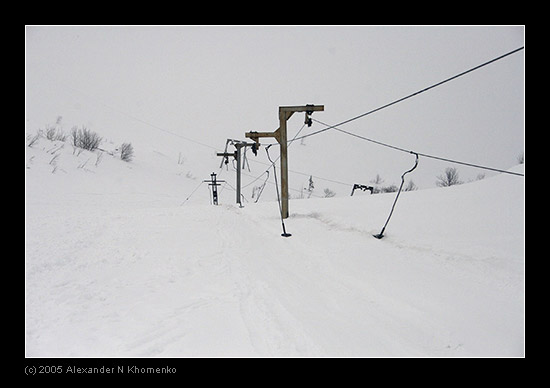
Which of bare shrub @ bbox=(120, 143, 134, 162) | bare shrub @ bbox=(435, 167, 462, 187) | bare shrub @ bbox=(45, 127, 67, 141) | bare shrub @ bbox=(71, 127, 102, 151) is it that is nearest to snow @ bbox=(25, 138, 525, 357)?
bare shrub @ bbox=(435, 167, 462, 187)

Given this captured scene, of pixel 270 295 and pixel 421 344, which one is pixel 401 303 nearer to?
pixel 421 344

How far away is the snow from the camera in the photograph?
7.70 ft

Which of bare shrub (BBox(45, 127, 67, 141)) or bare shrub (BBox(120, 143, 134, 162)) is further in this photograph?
bare shrub (BBox(120, 143, 134, 162))

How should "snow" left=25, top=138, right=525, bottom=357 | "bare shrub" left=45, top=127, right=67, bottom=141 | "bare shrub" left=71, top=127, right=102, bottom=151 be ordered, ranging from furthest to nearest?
"bare shrub" left=71, top=127, right=102, bottom=151
"bare shrub" left=45, top=127, right=67, bottom=141
"snow" left=25, top=138, right=525, bottom=357

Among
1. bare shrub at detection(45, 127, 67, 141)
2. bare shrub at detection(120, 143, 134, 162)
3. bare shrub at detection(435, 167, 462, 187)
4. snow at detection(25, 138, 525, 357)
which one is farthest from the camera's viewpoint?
bare shrub at detection(120, 143, 134, 162)

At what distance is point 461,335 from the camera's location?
8.31 feet

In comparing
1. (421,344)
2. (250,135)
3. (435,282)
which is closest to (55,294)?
(421,344)

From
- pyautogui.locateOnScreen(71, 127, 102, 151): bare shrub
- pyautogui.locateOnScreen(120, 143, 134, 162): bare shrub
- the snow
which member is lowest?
the snow

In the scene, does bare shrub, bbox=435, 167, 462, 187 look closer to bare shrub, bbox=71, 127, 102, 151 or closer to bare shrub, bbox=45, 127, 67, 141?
bare shrub, bbox=71, 127, 102, 151

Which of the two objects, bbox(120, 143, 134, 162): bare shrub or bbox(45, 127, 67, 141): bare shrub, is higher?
bbox(45, 127, 67, 141): bare shrub

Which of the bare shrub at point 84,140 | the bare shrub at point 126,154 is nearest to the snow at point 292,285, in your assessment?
the bare shrub at point 84,140

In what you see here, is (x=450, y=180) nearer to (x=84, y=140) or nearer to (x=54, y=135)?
(x=84, y=140)

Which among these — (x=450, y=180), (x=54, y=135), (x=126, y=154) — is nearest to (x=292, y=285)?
(x=450, y=180)

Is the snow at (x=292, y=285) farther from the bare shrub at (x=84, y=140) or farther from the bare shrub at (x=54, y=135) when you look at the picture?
the bare shrub at (x=84, y=140)
